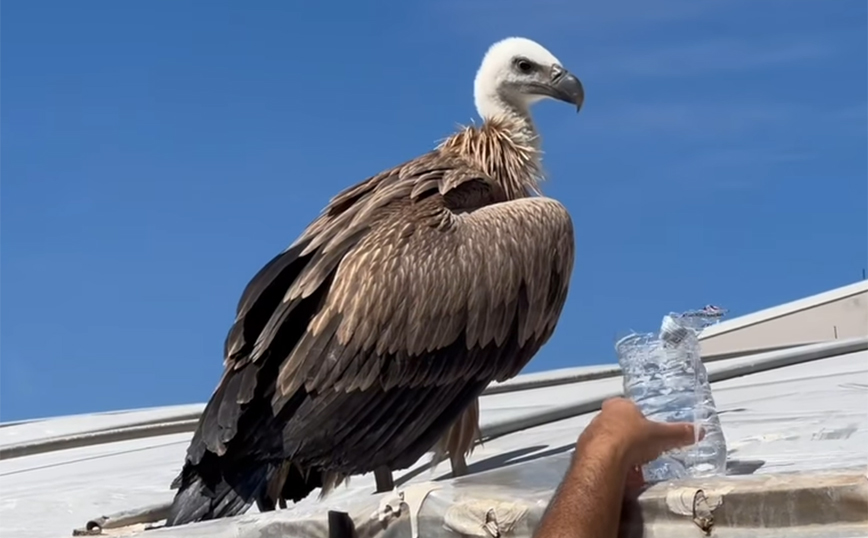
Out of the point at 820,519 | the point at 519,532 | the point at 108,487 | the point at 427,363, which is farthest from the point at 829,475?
the point at 108,487

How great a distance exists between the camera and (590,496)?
7.18 feet

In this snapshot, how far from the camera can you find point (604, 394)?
7.66m

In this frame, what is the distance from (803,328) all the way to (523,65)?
7793mm

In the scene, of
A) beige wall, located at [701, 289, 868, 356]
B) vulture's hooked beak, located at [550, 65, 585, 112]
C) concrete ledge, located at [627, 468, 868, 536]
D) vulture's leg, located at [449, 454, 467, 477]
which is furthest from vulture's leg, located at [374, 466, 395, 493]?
beige wall, located at [701, 289, 868, 356]

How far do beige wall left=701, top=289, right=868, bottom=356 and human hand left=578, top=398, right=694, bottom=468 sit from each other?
1040 cm

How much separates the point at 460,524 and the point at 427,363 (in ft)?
8.14

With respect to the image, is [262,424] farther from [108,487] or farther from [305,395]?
[108,487]

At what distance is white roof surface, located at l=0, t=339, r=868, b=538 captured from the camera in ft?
11.7

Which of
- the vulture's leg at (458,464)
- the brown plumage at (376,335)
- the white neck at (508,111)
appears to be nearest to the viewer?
Answer: the brown plumage at (376,335)

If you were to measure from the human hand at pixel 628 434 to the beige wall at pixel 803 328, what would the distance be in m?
10.4

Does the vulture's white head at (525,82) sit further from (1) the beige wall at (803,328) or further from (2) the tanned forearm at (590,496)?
(1) the beige wall at (803,328)

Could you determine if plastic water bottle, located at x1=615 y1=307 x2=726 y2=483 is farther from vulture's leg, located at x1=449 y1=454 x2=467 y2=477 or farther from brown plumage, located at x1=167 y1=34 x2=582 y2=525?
vulture's leg, located at x1=449 y1=454 x2=467 y2=477

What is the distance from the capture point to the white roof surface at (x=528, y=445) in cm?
356

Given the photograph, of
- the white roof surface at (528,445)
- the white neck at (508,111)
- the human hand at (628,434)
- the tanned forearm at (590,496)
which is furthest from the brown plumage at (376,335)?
the tanned forearm at (590,496)
